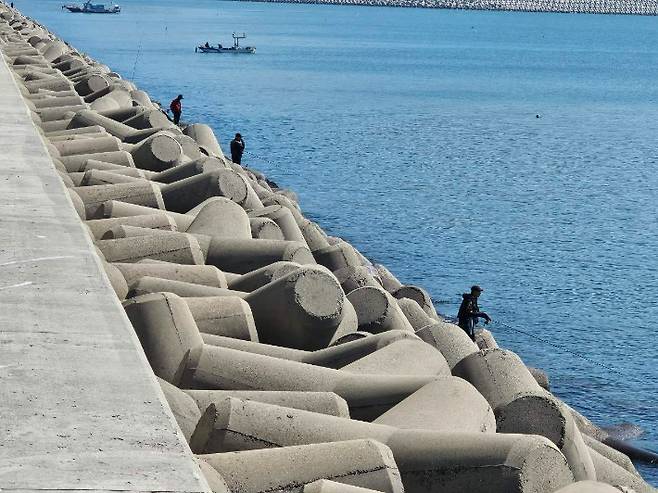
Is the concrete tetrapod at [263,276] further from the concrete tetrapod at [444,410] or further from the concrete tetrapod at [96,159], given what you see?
the concrete tetrapod at [96,159]

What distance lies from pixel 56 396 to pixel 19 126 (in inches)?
311

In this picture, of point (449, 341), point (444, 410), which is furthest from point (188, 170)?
point (444, 410)

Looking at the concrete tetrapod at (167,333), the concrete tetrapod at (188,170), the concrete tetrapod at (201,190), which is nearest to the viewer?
the concrete tetrapod at (167,333)

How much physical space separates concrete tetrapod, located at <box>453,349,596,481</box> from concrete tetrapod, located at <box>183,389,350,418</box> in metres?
0.97

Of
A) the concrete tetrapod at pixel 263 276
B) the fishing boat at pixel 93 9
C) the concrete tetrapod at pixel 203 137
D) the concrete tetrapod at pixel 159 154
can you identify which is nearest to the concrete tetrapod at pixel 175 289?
the concrete tetrapod at pixel 263 276

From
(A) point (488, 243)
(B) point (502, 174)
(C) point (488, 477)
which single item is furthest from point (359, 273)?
(B) point (502, 174)

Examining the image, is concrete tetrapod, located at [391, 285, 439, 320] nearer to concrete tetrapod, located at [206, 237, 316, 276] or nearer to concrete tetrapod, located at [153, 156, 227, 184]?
concrete tetrapod, located at [153, 156, 227, 184]

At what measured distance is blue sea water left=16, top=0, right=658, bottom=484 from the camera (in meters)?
18.6

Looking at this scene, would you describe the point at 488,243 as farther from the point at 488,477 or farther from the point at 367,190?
the point at 488,477

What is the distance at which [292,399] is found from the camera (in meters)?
6.06

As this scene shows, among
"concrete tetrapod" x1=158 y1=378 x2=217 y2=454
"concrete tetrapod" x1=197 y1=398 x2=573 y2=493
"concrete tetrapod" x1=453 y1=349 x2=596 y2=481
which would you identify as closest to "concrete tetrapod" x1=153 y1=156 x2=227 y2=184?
"concrete tetrapod" x1=453 y1=349 x2=596 y2=481

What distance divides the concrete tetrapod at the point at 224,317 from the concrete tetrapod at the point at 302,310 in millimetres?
156

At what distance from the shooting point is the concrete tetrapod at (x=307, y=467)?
16.1ft

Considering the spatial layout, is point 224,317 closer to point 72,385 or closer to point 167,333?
point 167,333
